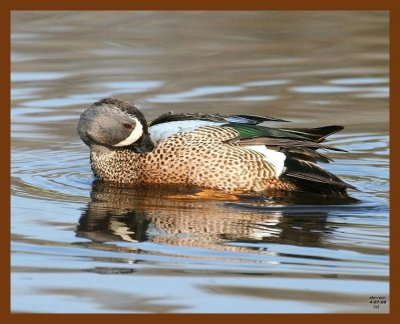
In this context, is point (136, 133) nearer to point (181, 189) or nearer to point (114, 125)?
point (114, 125)

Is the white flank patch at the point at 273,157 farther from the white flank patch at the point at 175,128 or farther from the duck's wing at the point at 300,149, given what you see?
the white flank patch at the point at 175,128

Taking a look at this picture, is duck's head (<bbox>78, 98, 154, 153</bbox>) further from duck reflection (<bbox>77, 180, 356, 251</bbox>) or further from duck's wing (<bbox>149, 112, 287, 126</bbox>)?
duck reflection (<bbox>77, 180, 356, 251</bbox>)

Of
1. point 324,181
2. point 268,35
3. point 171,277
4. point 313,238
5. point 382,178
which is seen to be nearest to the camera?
point 171,277

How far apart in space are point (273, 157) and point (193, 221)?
135 cm

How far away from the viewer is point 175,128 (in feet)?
31.9

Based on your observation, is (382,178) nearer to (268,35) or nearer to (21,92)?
(21,92)

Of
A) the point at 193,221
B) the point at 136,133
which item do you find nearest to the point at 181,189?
the point at 136,133

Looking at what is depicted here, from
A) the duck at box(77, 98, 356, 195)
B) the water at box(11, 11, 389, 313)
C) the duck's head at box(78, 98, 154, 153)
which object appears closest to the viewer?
the water at box(11, 11, 389, 313)

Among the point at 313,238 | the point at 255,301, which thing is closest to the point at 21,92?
the point at 313,238

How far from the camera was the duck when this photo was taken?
9.51m

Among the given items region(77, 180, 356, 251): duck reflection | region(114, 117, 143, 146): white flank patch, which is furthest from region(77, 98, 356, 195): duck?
region(77, 180, 356, 251): duck reflection

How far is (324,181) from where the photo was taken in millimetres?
9305

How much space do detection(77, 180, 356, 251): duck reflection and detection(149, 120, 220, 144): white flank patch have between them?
46 centimetres

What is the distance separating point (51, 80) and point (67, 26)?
2.76 m
